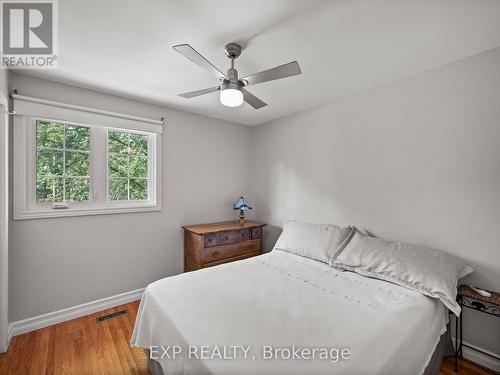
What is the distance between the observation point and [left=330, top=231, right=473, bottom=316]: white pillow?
1.67 m

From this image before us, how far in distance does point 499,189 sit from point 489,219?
236 millimetres

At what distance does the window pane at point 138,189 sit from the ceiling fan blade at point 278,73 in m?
2.03

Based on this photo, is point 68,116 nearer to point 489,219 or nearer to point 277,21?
point 277,21

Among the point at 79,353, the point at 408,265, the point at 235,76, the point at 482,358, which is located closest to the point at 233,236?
the point at 79,353

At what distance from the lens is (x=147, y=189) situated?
3.03m

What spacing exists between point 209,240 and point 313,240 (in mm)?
1230

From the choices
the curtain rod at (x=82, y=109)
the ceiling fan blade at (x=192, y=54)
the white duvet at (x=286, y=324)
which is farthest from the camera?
the curtain rod at (x=82, y=109)

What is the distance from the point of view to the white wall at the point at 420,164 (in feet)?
5.91

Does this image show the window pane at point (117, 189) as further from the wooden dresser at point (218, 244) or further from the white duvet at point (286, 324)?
the white duvet at point (286, 324)

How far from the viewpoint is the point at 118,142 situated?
9.15 feet

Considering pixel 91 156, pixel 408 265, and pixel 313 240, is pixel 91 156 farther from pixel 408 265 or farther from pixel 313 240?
pixel 408 265

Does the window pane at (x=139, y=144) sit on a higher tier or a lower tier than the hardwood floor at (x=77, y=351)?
higher

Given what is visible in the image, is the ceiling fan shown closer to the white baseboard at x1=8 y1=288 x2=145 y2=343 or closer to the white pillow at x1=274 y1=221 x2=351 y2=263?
the white pillow at x1=274 y1=221 x2=351 y2=263

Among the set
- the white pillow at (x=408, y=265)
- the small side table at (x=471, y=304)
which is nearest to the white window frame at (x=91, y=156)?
the white pillow at (x=408, y=265)
